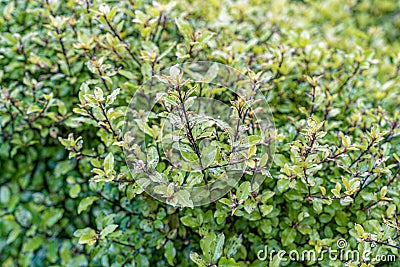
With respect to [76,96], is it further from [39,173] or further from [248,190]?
[248,190]

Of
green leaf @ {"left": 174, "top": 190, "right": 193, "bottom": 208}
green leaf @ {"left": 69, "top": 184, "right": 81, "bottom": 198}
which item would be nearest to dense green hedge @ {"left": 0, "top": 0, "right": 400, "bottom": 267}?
green leaf @ {"left": 69, "top": 184, "right": 81, "bottom": 198}

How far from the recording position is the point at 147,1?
2.32 m

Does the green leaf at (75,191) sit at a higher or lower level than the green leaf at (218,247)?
lower

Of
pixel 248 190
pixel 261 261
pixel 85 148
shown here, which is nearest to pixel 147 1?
pixel 85 148

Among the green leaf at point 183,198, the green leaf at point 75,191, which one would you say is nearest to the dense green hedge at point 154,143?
the green leaf at point 75,191

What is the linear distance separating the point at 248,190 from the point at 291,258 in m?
0.38

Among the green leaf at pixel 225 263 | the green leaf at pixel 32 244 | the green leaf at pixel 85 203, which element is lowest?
the green leaf at pixel 32 244

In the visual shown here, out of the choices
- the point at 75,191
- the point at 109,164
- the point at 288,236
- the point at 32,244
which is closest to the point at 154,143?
the point at 109,164

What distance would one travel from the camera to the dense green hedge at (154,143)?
1663 millimetres

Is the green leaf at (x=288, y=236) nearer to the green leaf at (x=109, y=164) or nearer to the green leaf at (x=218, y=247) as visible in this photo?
A: the green leaf at (x=218, y=247)

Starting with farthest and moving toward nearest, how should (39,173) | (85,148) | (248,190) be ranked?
1. (39,173)
2. (85,148)
3. (248,190)

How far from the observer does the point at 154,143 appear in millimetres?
1690

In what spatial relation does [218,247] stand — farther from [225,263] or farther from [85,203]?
[85,203]

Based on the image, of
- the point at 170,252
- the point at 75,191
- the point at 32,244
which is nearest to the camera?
the point at 170,252
